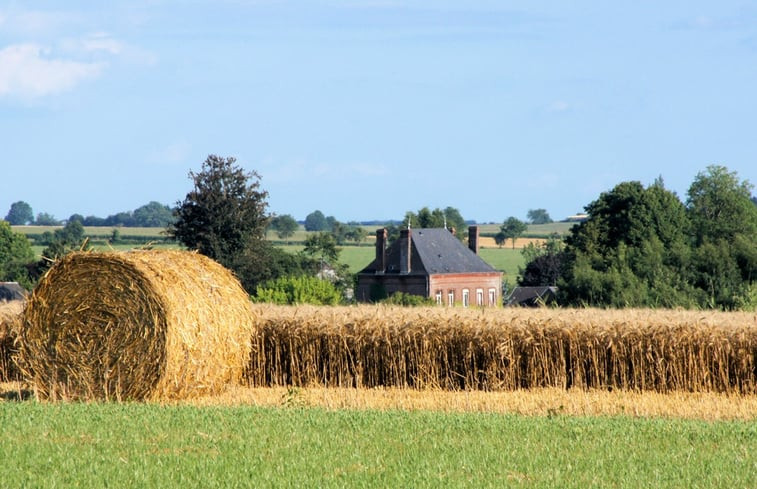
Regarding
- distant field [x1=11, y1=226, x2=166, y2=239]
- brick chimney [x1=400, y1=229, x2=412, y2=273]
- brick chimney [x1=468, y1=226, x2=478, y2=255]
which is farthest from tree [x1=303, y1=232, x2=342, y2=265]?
distant field [x1=11, y1=226, x2=166, y2=239]

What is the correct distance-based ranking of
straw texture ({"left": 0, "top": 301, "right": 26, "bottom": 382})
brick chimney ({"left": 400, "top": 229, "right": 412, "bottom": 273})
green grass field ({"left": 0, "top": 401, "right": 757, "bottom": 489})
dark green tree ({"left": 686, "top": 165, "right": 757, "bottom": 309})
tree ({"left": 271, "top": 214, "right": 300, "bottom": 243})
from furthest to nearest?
tree ({"left": 271, "top": 214, "right": 300, "bottom": 243}) → brick chimney ({"left": 400, "top": 229, "right": 412, "bottom": 273}) → dark green tree ({"left": 686, "top": 165, "right": 757, "bottom": 309}) → straw texture ({"left": 0, "top": 301, "right": 26, "bottom": 382}) → green grass field ({"left": 0, "top": 401, "right": 757, "bottom": 489})

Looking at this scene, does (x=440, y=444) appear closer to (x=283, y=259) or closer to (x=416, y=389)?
(x=416, y=389)

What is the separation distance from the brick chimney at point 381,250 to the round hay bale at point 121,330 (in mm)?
66594

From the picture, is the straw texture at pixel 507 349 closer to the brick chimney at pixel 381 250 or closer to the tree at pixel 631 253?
the tree at pixel 631 253

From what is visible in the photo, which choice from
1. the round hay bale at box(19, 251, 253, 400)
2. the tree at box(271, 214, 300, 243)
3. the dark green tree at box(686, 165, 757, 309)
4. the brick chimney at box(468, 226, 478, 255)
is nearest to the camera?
the round hay bale at box(19, 251, 253, 400)

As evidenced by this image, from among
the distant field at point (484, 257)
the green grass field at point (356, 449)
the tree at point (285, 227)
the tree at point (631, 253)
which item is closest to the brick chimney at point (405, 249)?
the tree at point (631, 253)

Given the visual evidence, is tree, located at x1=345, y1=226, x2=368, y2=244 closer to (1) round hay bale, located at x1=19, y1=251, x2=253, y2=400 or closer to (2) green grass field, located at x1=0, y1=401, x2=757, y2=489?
(1) round hay bale, located at x1=19, y1=251, x2=253, y2=400

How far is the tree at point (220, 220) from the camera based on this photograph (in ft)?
210

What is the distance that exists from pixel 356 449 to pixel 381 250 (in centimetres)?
7327

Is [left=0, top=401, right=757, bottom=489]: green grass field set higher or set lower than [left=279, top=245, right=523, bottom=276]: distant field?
higher

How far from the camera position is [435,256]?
280 ft

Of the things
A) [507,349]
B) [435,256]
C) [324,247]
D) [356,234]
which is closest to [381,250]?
[435,256]

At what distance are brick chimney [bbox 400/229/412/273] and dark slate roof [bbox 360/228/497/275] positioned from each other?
394mm

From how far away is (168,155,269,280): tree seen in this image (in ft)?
210
